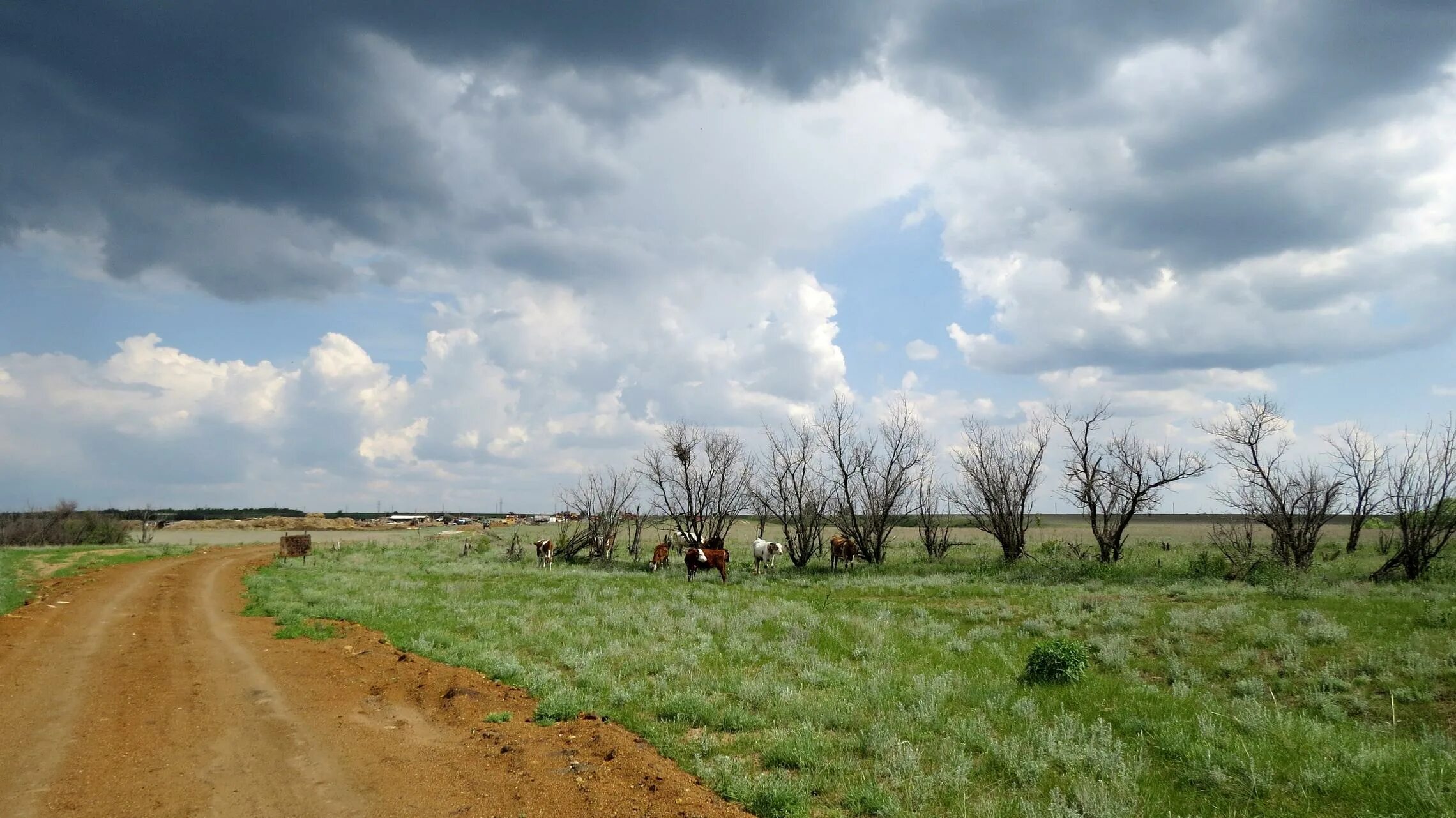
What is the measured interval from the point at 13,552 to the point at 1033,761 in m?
47.5

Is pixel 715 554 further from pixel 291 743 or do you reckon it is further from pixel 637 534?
pixel 291 743

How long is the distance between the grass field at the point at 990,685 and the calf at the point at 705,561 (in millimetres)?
4427

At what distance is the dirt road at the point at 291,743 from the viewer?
6.74m

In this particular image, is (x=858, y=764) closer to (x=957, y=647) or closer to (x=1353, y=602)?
(x=957, y=647)

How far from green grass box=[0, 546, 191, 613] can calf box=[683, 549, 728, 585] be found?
20.7 meters

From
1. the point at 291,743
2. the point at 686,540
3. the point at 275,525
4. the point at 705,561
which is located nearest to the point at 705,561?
the point at 705,561

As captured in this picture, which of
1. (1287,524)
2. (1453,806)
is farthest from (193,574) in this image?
(1287,524)

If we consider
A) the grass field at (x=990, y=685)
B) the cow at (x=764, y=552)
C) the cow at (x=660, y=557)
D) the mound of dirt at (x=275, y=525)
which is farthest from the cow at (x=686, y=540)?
the mound of dirt at (x=275, y=525)

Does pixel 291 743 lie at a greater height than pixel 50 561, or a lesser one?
greater

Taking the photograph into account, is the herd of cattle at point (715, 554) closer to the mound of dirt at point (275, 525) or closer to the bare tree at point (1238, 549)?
the bare tree at point (1238, 549)

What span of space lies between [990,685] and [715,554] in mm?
20117

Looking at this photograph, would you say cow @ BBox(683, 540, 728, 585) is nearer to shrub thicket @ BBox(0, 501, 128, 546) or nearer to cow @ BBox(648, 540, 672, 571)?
cow @ BBox(648, 540, 672, 571)

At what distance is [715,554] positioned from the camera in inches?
1195

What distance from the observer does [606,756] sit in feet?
25.7
